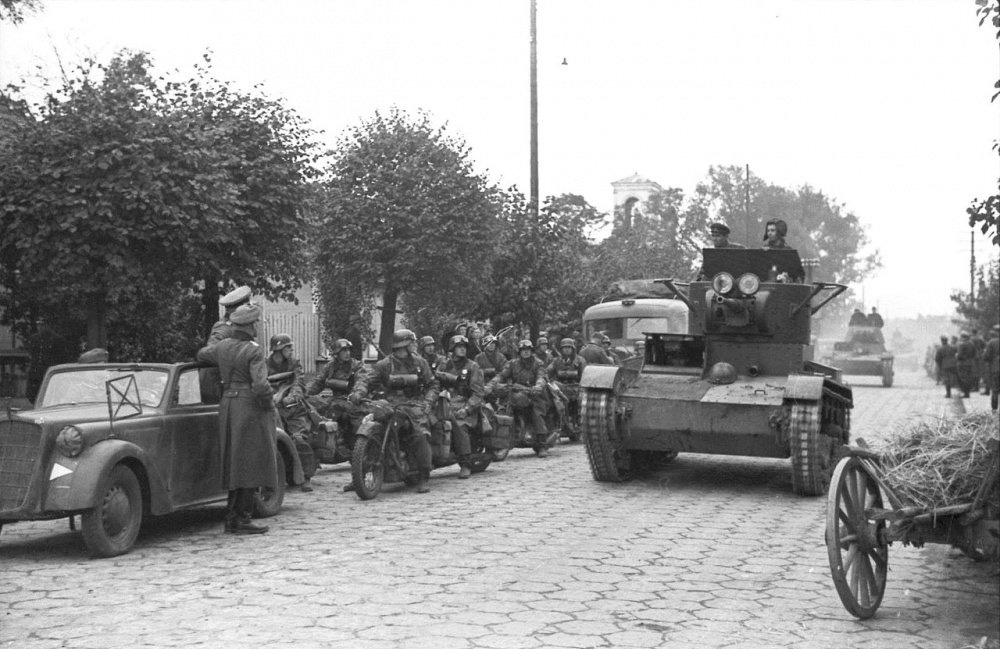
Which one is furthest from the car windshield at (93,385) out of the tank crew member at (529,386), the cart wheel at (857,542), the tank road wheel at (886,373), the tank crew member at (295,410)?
the tank road wheel at (886,373)

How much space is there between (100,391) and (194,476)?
953 mm

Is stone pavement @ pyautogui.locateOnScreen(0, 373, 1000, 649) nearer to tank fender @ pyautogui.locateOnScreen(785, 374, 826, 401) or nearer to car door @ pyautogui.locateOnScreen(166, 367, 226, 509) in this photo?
car door @ pyautogui.locateOnScreen(166, 367, 226, 509)

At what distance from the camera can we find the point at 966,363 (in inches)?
1129

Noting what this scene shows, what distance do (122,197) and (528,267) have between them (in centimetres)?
1033

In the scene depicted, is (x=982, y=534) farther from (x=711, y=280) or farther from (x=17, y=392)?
(x=17, y=392)

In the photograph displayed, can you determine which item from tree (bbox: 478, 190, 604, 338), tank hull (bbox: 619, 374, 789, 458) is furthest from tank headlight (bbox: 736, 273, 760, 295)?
tree (bbox: 478, 190, 604, 338)

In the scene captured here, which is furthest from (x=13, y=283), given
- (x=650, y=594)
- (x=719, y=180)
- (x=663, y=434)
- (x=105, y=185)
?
(x=719, y=180)

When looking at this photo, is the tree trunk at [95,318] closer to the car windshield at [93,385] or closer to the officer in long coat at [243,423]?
the car windshield at [93,385]

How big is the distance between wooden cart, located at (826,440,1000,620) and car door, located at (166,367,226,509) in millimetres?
4899

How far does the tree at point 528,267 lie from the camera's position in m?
23.9

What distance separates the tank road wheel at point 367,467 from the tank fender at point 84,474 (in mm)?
2851

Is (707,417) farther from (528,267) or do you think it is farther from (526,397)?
(528,267)

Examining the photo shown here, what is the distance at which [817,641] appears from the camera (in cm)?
604

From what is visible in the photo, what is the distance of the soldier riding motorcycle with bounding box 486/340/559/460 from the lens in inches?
602
